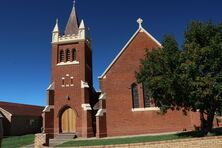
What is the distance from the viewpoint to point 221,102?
64.3 feet

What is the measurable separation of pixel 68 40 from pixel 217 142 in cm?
2596

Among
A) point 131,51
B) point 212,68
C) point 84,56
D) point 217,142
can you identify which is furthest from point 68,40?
point 217,142

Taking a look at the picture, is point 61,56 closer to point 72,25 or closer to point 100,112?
point 72,25

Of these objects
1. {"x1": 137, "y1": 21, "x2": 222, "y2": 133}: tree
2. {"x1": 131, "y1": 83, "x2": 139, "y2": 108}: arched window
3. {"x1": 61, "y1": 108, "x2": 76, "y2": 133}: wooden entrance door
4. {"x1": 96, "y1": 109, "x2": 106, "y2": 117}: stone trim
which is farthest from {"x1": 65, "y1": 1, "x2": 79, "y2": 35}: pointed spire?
{"x1": 137, "y1": 21, "x2": 222, "y2": 133}: tree

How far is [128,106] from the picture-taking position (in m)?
31.2

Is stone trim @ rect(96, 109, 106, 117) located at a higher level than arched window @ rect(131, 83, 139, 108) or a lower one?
lower

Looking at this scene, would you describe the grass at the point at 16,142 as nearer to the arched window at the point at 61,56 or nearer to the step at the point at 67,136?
the step at the point at 67,136

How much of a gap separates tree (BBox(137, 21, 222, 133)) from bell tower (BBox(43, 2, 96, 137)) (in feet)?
44.9

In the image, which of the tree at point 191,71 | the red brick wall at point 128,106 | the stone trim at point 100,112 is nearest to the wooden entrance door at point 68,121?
the stone trim at point 100,112

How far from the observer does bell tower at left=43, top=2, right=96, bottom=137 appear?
110ft

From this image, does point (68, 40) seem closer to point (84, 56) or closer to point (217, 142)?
point (84, 56)

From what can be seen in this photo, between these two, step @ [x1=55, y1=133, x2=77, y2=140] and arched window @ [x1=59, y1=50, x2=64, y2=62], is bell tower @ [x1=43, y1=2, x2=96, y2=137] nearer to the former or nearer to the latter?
arched window @ [x1=59, y1=50, x2=64, y2=62]

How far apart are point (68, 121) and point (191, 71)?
1967 centimetres

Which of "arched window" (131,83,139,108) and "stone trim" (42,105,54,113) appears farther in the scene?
"stone trim" (42,105,54,113)
